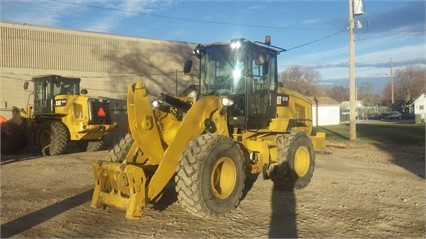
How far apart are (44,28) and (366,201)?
2618cm

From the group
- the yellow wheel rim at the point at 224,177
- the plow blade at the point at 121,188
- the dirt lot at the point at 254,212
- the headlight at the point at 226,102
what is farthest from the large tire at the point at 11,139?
the yellow wheel rim at the point at 224,177

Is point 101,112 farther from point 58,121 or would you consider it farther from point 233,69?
point 233,69

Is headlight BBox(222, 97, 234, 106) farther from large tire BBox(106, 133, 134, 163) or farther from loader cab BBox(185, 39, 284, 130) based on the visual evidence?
large tire BBox(106, 133, 134, 163)

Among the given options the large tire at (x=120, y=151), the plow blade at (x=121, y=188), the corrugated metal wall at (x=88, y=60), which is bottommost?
the plow blade at (x=121, y=188)

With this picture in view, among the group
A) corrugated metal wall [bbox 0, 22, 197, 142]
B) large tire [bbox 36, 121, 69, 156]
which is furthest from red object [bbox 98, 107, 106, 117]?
corrugated metal wall [bbox 0, 22, 197, 142]

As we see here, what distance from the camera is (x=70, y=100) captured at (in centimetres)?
1579

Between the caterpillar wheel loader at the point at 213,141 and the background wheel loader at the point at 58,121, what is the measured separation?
856 cm

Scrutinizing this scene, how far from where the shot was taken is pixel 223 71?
7715 millimetres

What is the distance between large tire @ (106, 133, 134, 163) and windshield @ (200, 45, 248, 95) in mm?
1878

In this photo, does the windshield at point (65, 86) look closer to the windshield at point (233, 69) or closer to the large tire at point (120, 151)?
the windshield at point (233, 69)

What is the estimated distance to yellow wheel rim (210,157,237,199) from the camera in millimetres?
6286

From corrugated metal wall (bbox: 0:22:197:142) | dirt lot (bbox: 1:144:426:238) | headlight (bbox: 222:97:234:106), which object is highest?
corrugated metal wall (bbox: 0:22:197:142)

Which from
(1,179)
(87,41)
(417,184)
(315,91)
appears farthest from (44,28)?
(315,91)

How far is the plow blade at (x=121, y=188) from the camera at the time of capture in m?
5.60
